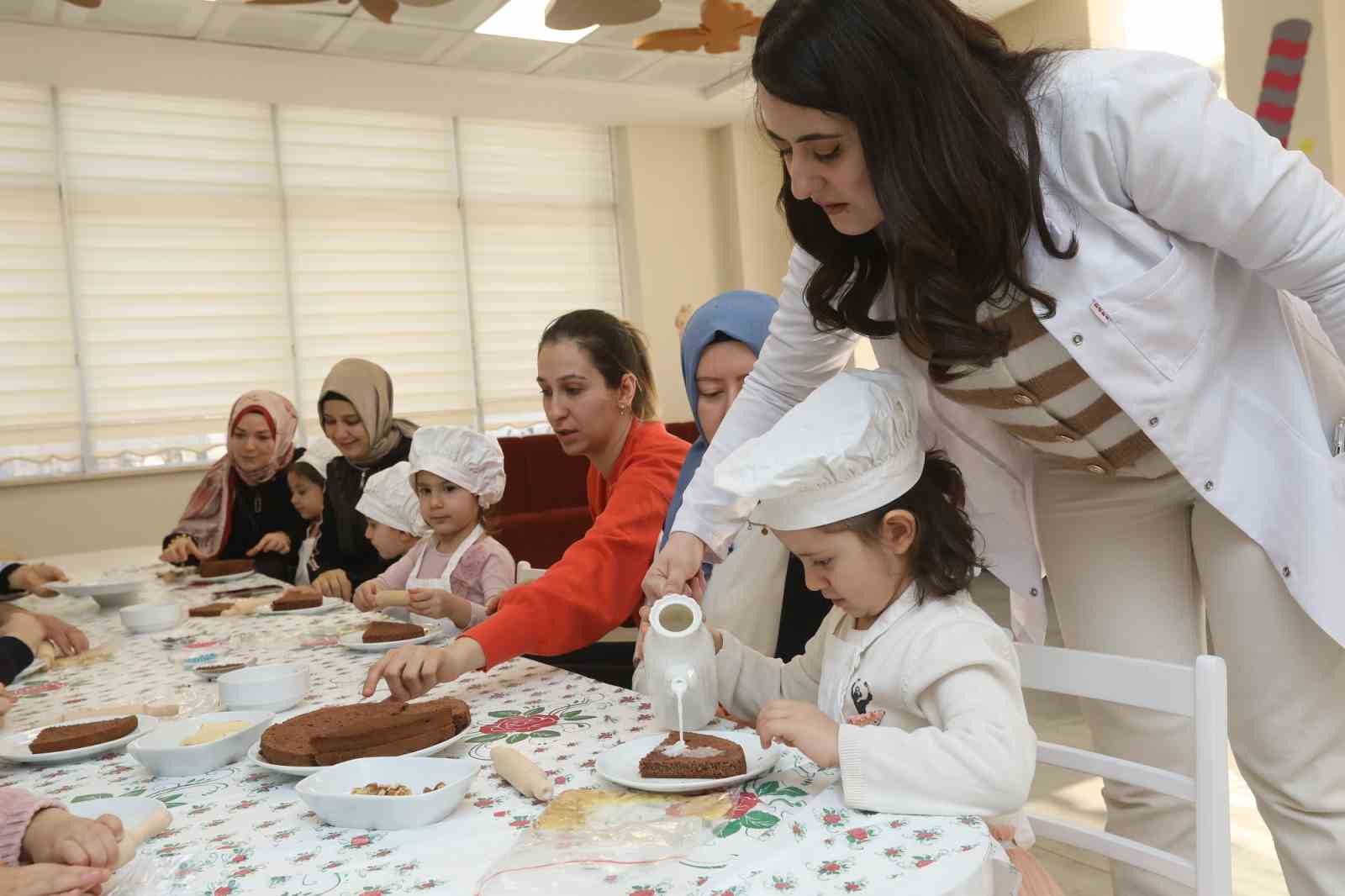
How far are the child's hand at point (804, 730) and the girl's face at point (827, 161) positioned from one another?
0.54 meters

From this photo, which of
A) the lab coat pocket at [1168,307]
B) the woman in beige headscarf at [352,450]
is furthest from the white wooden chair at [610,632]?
the lab coat pocket at [1168,307]

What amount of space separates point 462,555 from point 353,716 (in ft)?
4.42

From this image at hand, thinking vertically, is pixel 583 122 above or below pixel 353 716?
above

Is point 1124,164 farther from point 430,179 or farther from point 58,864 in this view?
point 430,179

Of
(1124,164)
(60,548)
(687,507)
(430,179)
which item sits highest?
(430,179)

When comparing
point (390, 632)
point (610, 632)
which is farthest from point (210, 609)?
point (610, 632)

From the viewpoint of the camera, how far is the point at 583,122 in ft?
26.6

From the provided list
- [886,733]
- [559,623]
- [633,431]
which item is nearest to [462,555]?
[633,431]

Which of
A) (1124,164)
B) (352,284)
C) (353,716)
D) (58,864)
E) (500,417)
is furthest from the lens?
(500,417)

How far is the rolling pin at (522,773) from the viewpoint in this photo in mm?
1035

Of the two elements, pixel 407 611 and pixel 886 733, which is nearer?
pixel 886 733

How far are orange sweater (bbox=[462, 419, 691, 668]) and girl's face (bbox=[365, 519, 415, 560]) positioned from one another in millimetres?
1105

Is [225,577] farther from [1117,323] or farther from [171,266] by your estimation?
[171,266]

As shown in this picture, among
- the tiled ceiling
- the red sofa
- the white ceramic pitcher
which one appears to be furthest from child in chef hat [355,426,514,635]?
the tiled ceiling
